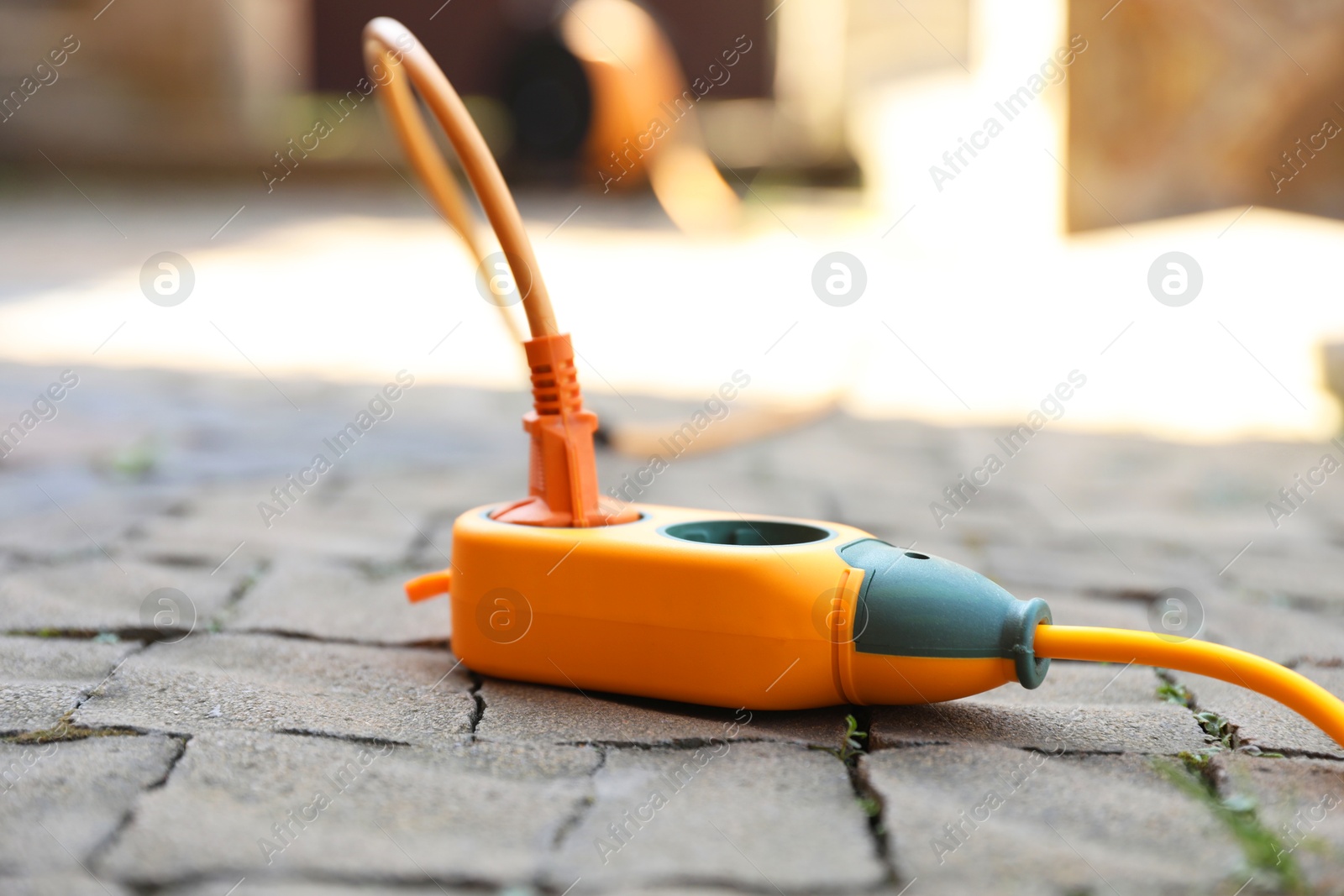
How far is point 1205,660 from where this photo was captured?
3.73 feet

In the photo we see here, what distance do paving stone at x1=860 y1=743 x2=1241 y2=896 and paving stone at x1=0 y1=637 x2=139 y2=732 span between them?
794mm

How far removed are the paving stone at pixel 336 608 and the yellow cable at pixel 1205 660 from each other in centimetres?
74

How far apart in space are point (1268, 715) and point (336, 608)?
1105mm

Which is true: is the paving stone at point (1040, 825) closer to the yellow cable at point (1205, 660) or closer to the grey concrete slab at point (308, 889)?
the yellow cable at point (1205, 660)

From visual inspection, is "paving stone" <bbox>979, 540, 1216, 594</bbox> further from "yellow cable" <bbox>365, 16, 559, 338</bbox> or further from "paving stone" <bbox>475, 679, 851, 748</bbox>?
"yellow cable" <bbox>365, 16, 559, 338</bbox>

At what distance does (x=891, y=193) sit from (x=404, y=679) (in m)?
5.59

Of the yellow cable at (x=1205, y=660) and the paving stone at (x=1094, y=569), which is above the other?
the yellow cable at (x=1205, y=660)

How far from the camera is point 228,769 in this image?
3.59ft

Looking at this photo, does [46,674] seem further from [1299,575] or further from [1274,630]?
[1299,575]

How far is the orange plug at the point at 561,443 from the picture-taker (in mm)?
1288

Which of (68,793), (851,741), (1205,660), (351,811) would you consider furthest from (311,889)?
(1205,660)

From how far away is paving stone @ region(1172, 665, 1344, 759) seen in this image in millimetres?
1188

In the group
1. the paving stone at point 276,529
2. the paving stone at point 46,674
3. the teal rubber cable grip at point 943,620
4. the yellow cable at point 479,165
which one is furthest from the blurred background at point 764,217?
the teal rubber cable grip at point 943,620

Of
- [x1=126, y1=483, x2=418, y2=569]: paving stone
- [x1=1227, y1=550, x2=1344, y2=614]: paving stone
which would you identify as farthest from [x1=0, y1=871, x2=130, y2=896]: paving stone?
[x1=1227, y1=550, x2=1344, y2=614]: paving stone
